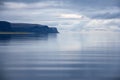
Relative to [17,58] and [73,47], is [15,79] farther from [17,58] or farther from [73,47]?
[73,47]

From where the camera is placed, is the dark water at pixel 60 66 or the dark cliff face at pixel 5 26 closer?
the dark water at pixel 60 66

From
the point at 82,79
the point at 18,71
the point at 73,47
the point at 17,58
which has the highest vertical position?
the point at 73,47

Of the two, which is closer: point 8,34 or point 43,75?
point 43,75

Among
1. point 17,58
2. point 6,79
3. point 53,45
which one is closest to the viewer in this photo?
point 6,79

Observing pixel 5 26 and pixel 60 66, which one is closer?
pixel 5 26

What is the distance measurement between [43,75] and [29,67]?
0.97m

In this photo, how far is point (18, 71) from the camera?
235 inches

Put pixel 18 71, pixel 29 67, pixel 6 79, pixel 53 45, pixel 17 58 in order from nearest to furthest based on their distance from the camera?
1. pixel 6 79
2. pixel 18 71
3. pixel 29 67
4. pixel 17 58
5. pixel 53 45

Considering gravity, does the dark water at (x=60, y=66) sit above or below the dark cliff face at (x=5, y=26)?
below

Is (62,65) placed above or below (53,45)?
below

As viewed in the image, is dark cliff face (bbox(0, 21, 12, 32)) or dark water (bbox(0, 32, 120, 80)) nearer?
dark water (bbox(0, 32, 120, 80))

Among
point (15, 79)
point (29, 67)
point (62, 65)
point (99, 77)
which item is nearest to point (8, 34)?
point (29, 67)

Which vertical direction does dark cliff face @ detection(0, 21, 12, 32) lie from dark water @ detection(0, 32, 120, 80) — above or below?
above

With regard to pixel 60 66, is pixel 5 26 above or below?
above
